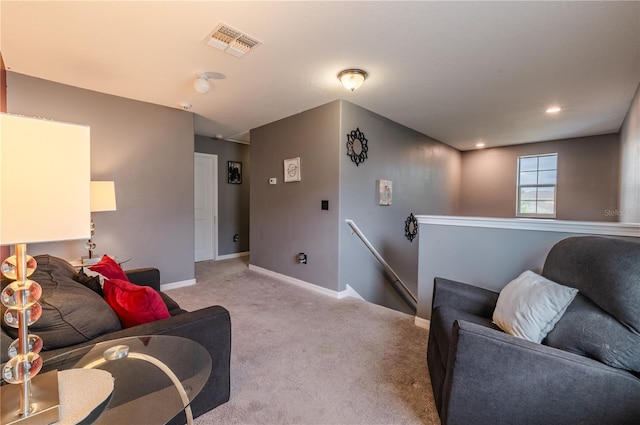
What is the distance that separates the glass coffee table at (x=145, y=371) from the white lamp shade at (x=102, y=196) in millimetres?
2039

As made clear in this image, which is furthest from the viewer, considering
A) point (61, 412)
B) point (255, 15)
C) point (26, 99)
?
point (26, 99)

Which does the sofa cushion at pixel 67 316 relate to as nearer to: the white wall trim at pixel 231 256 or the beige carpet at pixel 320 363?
the beige carpet at pixel 320 363

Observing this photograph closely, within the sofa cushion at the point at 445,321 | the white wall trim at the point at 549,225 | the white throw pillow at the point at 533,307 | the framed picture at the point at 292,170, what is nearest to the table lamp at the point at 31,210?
the sofa cushion at the point at 445,321

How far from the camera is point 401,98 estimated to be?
3373mm

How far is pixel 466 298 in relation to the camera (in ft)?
6.35

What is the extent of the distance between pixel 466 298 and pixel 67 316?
7.19 feet

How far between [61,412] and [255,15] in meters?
2.18

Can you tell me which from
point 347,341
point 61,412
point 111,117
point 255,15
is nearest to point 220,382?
point 61,412

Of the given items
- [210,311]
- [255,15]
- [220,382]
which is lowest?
[220,382]

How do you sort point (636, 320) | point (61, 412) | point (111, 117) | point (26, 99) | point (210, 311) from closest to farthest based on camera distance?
point (61, 412), point (636, 320), point (210, 311), point (26, 99), point (111, 117)

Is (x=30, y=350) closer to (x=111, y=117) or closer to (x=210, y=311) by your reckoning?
(x=210, y=311)

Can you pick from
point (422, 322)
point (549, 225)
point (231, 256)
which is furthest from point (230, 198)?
point (549, 225)

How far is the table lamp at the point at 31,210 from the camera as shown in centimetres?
70

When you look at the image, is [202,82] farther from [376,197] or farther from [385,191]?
[385,191]
